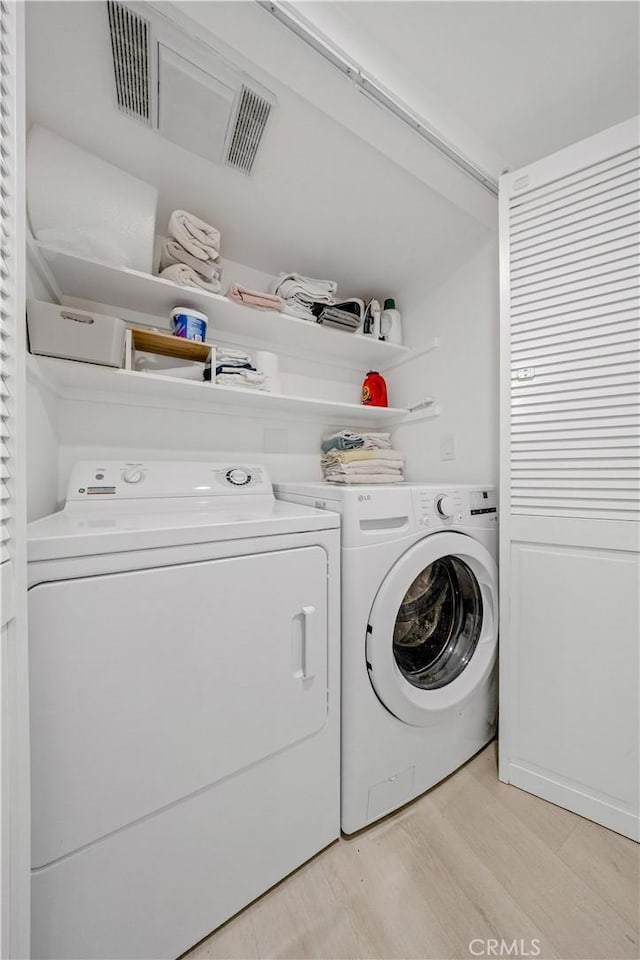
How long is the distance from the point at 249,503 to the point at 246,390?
476 mm

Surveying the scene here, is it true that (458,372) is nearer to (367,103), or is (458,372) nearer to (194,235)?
(367,103)

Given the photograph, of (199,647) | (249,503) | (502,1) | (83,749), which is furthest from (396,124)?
(83,749)

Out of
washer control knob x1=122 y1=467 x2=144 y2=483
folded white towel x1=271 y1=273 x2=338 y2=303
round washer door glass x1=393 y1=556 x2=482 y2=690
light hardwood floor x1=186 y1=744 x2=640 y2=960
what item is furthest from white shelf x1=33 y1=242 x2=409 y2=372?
light hardwood floor x1=186 y1=744 x2=640 y2=960

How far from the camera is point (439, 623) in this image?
4.68 feet

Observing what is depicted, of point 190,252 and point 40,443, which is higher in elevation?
point 190,252

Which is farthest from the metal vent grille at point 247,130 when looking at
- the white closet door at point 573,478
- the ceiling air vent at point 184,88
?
the white closet door at point 573,478

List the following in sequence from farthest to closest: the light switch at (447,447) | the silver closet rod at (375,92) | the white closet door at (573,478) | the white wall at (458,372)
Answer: the light switch at (447,447) → the white wall at (458,372) → the white closet door at (573,478) → the silver closet rod at (375,92)

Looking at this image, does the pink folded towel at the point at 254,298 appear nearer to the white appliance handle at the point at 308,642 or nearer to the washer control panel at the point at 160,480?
the washer control panel at the point at 160,480

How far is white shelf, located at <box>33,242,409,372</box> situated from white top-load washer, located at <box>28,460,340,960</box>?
0.84m

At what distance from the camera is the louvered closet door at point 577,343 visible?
1.05 meters

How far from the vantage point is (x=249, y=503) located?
56.0 inches

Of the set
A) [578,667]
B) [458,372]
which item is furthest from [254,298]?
[578,667]

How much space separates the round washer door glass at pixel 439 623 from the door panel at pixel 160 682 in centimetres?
50

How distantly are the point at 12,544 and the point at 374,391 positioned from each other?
1.74 m
